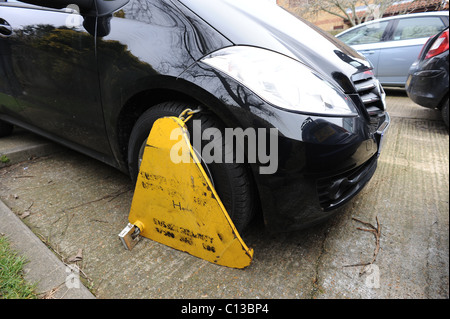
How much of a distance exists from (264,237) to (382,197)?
945 millimetres

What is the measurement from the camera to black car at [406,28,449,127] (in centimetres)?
246

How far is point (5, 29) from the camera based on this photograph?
187 centimetres

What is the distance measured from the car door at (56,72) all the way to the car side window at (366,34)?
17.8 feet

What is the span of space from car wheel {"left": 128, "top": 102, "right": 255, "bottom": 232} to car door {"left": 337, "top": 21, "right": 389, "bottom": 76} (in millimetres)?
Result: 4995

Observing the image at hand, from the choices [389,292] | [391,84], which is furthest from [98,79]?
[391,84]

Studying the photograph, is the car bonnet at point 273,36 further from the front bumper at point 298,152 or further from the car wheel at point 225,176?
the car wheel at point 225,176

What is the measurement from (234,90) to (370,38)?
17.7 ft

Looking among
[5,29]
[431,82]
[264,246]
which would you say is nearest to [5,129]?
[5,29]

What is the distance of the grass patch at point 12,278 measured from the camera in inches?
44.3

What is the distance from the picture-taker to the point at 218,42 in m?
1.16

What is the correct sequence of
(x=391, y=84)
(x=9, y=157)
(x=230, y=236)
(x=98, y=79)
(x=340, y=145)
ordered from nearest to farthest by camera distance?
1. (x=340, y=145)
2. (x=230, y=236)
3. (x=98, y=79)
4. (x=9, y=157)
5. (x=391, y=84)

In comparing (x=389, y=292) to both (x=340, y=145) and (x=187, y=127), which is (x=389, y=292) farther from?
(x=187, y=127)

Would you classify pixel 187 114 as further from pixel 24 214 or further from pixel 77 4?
pixel 24 214

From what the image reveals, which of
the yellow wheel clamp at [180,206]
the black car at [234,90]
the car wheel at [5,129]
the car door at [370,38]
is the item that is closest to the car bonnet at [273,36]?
the black car at [234,90]
